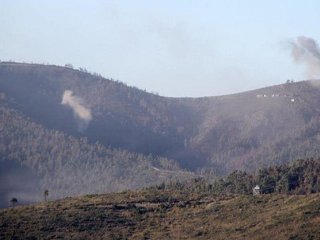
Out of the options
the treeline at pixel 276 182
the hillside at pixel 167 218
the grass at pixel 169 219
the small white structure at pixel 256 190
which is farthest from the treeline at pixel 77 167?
the grass at pixel 169 219

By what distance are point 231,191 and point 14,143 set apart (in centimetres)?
10712

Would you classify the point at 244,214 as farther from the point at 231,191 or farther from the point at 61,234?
the point at 231,191

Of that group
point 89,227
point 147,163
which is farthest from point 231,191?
point 147,163

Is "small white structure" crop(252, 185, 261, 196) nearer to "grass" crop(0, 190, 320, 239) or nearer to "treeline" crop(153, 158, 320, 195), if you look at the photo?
"treeline" crop(153, 158, 320, 195)

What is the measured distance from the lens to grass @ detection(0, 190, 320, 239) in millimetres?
52438

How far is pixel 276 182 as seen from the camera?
9050 centimetres

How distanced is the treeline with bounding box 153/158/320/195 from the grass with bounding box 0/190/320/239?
20240 mm

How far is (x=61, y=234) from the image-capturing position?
53.6m

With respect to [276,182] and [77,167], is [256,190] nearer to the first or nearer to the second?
[276,182]

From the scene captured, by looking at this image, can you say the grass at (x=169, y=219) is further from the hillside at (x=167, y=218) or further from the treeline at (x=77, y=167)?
the treeline at (x=77, y=167)

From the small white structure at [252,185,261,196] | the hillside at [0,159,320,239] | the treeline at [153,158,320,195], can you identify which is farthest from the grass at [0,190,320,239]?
the treeline at [153,158,320,195]

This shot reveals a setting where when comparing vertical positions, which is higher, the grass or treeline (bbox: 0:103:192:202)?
treeline (bbox: 0:103:192:202)

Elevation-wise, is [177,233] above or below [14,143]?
below

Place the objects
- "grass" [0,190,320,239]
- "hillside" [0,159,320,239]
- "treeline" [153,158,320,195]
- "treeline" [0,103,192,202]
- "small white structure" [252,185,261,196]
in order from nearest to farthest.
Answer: "grass" [0,190,320,239] < "hillside" [0,159,320,239] < "small white structure" [252,185,261,196] < "treeline" [153,158,320,195] < "treeline" [0,103,192,202]
